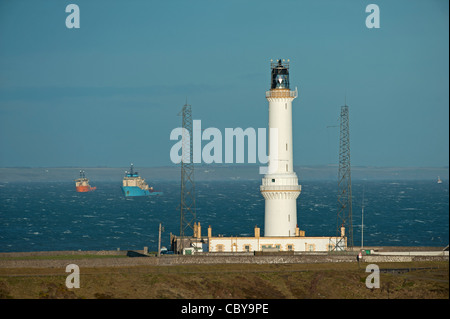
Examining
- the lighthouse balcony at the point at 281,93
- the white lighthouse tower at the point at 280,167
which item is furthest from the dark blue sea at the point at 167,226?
the lighthouse balcony at the point at 281,93

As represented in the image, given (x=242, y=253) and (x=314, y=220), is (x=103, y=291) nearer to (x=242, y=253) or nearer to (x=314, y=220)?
(x=242, y=253)

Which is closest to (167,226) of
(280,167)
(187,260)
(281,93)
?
(280,167)

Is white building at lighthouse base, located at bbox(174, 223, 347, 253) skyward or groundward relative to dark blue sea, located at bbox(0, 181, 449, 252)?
skyward

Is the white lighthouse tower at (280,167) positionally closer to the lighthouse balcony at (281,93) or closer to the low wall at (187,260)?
the lighthouse balcony at (281,93)

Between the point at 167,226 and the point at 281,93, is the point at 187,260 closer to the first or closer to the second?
the point at 281,93

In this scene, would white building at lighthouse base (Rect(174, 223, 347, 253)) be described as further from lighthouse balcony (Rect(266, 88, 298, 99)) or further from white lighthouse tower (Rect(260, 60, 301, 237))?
lighthouse balcony (Rect(266, 88, 298, 99))

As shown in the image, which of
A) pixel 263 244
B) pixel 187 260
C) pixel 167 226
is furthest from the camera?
pixel 167 226

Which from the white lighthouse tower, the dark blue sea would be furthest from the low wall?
the dark blue sea

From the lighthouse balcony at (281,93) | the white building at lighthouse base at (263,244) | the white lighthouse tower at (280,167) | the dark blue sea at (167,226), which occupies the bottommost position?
Answer: the dark blue sea at (167,226)
